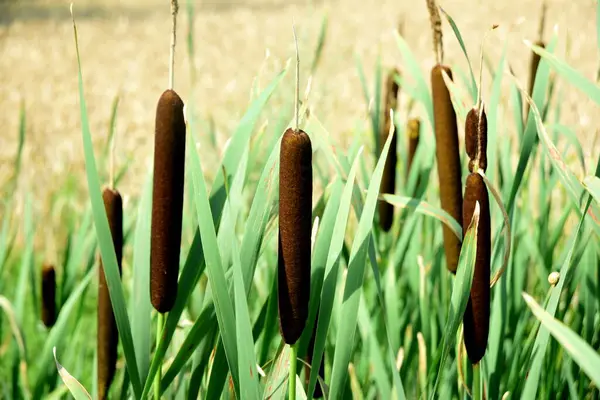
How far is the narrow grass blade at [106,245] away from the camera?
840 mm

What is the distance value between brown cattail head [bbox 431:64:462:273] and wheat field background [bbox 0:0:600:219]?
1802mm

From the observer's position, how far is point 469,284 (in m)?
0.80

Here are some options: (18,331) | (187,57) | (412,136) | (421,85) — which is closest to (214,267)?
(421,85)

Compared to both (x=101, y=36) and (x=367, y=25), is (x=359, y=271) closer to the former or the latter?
(x=367, y=25)

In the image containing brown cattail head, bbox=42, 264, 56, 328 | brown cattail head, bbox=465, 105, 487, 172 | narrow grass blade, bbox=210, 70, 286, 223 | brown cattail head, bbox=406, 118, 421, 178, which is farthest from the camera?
brown cattail head, bbox=406, 118, 421, 178

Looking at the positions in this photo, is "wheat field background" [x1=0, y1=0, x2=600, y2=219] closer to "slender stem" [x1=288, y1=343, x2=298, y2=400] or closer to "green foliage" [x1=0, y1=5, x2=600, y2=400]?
"green foliage" [x1=0, y1=5, x2=600, y2=400]

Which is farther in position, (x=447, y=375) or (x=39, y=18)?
(x=39, y=18)

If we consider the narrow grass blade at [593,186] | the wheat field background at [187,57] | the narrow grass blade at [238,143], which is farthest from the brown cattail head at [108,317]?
the wheat field background at [187,57]

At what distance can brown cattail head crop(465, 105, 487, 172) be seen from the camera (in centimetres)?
83

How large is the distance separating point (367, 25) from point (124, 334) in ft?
26.9

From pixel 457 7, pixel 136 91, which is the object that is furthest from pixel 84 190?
pixel 457 7

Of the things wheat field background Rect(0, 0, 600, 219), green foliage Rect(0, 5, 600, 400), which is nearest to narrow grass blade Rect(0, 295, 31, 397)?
green foliage Rect(0, 5, 600, 400)

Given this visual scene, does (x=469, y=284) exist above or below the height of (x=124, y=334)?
above

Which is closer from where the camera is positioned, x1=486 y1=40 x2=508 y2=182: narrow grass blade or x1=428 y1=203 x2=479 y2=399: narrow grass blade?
x1=428 y1=203 x2=479 y2=399: narrow grass blade
